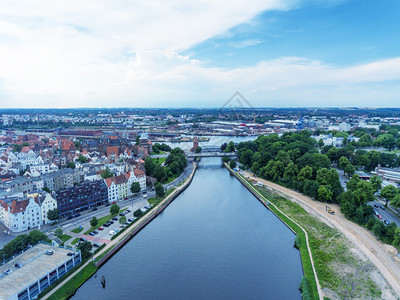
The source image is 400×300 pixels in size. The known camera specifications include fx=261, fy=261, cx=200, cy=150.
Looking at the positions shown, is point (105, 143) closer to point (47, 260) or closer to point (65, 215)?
point (65, 215)

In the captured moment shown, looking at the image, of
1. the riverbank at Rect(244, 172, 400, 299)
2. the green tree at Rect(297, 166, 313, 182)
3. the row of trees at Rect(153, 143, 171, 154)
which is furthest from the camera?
the row of trees at Rect(153, 143, 171, 154)

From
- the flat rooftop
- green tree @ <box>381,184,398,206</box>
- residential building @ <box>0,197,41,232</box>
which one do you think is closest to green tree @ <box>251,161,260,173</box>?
green tree @ <box>381,184,398,206</box>

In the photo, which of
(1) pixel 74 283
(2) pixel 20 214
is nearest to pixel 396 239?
(1) pixel 74 283

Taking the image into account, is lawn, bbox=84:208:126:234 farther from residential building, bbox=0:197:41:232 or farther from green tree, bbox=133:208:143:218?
residential building, bbox=0:197:41:232

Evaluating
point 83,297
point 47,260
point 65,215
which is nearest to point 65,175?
point 65,215

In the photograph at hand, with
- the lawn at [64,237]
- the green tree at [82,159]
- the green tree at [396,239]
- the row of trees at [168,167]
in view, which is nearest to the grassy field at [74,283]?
the lawn at [64,237]

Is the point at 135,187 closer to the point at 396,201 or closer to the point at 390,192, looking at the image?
the point at 396,201

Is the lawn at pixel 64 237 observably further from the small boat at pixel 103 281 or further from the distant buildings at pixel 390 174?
the distant buildings at pixel 390 174
